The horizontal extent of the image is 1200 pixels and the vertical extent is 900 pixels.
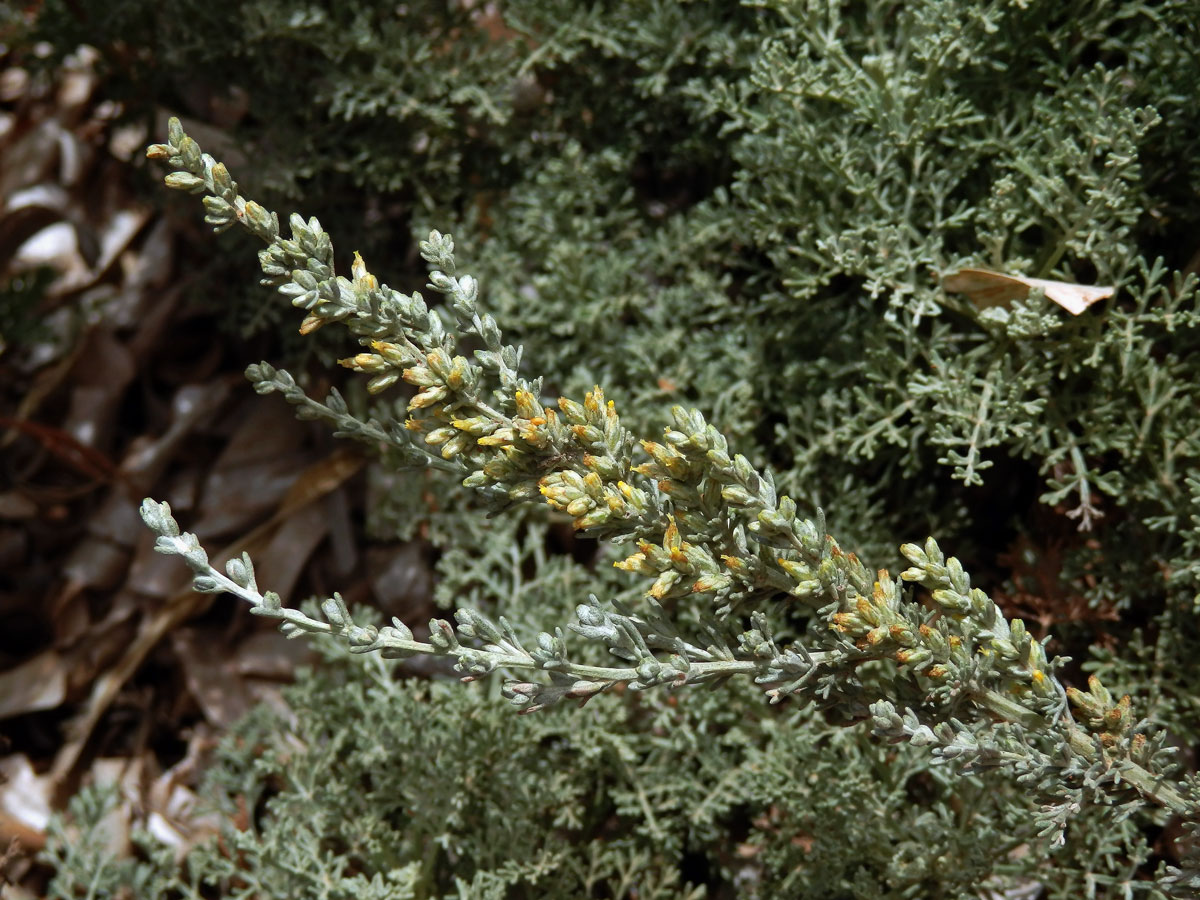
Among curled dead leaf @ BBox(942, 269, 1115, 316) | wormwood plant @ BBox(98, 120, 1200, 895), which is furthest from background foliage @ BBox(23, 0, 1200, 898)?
wormwood plant @ BBox(98, 120, 1200, 895)

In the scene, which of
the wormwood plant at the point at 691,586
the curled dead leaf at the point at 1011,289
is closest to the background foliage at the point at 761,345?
the curled dead leaf at the point at 1011,289

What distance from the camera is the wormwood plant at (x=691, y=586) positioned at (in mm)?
1040

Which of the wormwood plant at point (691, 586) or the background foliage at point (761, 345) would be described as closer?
the wormwood plant at point (691, 586)

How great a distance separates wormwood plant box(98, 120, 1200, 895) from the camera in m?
1.04

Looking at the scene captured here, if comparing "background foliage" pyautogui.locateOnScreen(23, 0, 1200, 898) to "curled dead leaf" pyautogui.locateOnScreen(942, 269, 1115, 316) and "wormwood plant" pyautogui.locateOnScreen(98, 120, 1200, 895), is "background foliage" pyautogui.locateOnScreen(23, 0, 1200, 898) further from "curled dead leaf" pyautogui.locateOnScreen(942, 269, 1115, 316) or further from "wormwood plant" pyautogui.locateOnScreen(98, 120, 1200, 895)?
"wormwood plant" pyautogui.locateOnScreen(98, 120, 1200, 895)

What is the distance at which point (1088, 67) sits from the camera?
5.51 ft

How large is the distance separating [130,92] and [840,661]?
174 centimetres

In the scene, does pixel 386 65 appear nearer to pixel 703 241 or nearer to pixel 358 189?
pixel 358 189

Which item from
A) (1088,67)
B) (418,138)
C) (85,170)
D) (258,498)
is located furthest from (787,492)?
(85,170)

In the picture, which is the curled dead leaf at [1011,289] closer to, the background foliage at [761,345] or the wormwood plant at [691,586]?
the background foliage at [761,345]

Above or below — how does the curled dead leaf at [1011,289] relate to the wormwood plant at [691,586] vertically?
above

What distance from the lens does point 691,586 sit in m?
1.08

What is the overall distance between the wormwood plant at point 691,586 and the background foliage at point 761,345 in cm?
37

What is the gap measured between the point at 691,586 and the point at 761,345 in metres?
0.77
